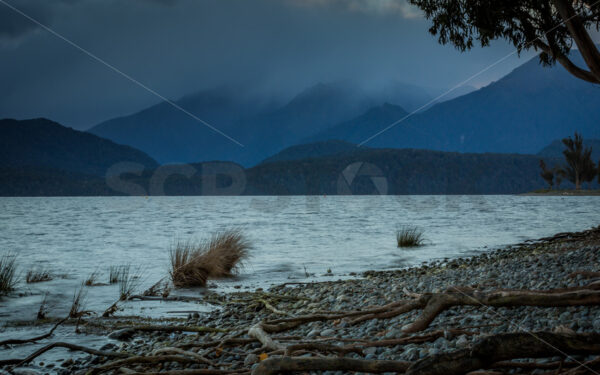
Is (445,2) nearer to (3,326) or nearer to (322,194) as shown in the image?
(3,326)

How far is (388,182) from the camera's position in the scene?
14600 cm

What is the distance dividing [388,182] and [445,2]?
13484 cm

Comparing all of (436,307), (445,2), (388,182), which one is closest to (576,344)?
(436,307)

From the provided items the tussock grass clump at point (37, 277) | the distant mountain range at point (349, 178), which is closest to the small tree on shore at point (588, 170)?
the distant mountain range at point (349, 178)

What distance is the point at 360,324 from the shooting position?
494cm

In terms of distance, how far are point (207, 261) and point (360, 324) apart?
6.52 metres

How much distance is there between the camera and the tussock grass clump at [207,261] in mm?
10453

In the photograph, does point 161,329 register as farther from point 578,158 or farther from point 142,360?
point 578,158

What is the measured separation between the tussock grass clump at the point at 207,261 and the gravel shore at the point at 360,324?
1678 mm

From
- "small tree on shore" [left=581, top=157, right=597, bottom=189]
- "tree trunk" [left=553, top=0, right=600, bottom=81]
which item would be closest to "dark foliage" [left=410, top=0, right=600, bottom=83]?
"tree trunk" [left=553, top=0, right=600, bottom=81]

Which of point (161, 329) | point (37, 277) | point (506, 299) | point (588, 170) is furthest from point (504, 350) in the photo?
point (588, 170)

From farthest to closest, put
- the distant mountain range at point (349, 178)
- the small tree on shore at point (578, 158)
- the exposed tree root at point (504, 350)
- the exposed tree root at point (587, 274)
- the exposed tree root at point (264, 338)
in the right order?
the distant mountain range at point (349, 178) < the small tree on shore at point (578, 158) < the exposed tree root at point (587, 274) < the exposed tree root at point (264, 338) < the exposed tree root at point (504, 350)

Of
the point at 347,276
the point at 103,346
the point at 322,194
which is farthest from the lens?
the point at 322,194

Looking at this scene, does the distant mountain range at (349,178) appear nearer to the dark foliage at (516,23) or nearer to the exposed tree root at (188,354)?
the dark foliage at (516,23)
